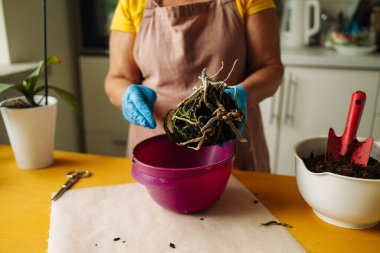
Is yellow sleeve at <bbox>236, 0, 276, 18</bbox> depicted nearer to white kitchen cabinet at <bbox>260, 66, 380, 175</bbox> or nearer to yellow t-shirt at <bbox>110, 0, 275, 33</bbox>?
yellow t-shirt at <bbox>110, 0, 275, 33</bbox>

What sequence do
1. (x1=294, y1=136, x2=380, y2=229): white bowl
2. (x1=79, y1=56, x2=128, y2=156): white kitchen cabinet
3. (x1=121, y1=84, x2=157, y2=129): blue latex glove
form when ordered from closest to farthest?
(x1=294, y1=136, x2=380, y2=229): white bowl → (x1=121, y1=84, x2=157, y2=129): blue latex glove → (x1=79, y1=56, x2=128, y2=156): white kitchen cabinet

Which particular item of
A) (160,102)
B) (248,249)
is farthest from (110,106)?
(248,249)

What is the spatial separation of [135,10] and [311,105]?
3.61ft

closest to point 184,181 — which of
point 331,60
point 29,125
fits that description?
point 29,125

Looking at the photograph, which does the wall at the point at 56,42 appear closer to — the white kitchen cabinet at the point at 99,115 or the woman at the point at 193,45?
the white kitchen cabinet at the point at 99,115

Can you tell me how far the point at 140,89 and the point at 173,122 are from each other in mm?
182

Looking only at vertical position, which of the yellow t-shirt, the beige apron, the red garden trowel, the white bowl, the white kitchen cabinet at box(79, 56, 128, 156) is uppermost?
the yellow t-shirt

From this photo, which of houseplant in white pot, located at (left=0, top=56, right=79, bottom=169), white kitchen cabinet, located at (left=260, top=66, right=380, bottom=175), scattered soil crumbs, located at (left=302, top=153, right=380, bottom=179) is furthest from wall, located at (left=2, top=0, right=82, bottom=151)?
scattered soil crumbs, located at (left=302, top=153, right=380, bottom=179)

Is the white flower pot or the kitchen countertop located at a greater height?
the kitchen countertop

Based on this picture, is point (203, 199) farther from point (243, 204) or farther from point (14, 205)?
point (14, 205)

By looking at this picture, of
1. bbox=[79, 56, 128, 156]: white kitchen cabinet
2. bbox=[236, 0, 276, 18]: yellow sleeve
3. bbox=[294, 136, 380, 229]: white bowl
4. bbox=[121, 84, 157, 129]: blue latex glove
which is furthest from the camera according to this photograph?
bbox=[79, 56, 128, 156]: white kitchen cabinet

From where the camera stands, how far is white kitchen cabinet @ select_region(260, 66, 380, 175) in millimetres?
1627

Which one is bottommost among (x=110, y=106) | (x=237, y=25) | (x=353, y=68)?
(x=110, y=106)

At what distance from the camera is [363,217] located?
57 centimetres
